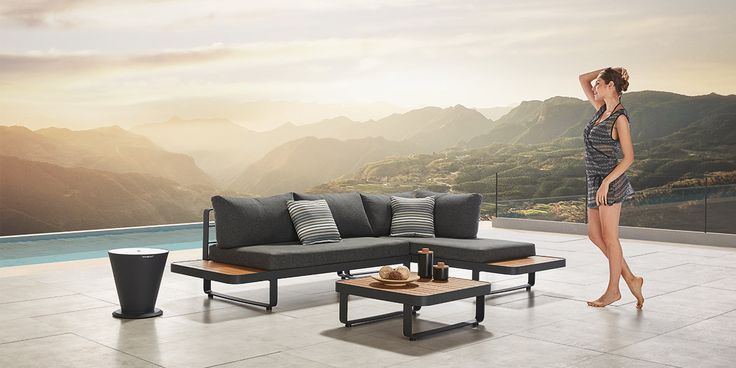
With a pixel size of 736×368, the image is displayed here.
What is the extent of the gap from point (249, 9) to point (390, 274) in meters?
17.9

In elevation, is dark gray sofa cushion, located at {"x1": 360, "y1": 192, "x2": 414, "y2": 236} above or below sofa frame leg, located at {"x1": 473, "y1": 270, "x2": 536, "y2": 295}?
above

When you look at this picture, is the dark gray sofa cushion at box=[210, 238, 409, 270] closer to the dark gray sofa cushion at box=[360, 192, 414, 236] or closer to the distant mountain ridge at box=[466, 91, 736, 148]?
the dark gray sofa cushion at box=[360, 192, 414, 236]

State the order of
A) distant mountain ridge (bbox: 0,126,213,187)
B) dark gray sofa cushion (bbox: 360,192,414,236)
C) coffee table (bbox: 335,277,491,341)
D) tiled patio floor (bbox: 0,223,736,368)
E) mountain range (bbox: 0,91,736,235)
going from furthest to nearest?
1. mountain range (bbox: 0,91,736,235)
2. distant mountain ridge (bbox: 0,126,213,187)
3. dark gray sofa cushion (bbox: 360,192,414,236)
4. coffee table (bbox: 335,277,491,341)
5. tiled patio floor (bbox: 0,223,736,368)

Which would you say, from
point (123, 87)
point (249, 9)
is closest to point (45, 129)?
point (123, 87)

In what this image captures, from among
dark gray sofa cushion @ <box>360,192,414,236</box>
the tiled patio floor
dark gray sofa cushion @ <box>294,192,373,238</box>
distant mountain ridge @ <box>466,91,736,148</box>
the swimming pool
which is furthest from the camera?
distant mountain ridge @ <box>466,91,736,148</box>

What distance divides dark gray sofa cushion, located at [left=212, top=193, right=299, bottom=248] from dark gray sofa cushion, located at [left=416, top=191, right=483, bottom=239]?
4.28ft

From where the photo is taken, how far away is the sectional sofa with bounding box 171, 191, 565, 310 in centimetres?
548

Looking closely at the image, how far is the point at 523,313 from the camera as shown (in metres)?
5.39

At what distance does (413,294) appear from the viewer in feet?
14.7

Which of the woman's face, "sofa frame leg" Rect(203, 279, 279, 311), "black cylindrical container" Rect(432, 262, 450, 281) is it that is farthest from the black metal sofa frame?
the woman's face

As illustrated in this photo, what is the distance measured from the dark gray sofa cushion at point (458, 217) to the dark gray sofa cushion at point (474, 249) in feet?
0.80

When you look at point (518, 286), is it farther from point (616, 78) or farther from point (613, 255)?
point (616, 78)

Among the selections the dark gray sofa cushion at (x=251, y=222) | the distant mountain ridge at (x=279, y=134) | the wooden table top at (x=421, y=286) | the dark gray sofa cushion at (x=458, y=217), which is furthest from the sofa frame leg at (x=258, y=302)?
the distant mountain ridge at (x=279, y=134)

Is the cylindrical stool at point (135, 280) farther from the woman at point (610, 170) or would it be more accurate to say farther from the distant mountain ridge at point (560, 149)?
the distant mountain ridge at point (560, 149)
